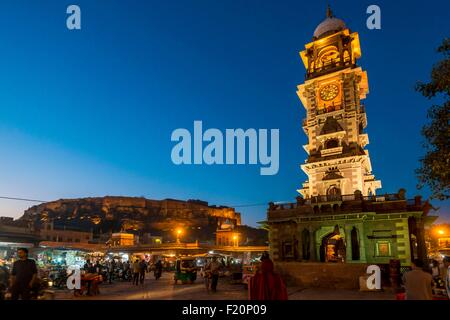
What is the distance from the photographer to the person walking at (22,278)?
26.9 feet

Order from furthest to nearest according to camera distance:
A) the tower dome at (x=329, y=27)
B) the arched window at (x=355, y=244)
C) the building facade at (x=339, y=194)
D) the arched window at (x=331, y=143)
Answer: the tower dome at (x=329, y=27), the arched window at (x=331, y=143), the arched window at (x=355, y=244), the building facade at (x=339, y=194)

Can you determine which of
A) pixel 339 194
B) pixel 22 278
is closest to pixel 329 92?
pixel 339 194

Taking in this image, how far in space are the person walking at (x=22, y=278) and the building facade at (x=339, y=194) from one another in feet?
75.6

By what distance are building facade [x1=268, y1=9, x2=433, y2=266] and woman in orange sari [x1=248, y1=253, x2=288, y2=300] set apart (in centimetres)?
2148

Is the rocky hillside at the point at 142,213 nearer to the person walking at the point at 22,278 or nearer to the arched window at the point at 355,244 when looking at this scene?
the arched window at the point at 355,244

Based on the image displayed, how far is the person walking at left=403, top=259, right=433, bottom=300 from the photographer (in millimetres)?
6883

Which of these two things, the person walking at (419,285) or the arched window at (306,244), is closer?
the person walking at (419,285)

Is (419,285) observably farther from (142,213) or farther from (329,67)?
(142,213)

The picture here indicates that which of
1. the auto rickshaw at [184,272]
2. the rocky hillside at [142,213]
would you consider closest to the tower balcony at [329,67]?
the auto rickshaw at [184,272]

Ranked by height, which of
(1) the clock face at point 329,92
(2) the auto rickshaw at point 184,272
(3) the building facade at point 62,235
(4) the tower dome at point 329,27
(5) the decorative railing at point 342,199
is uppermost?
(4) the tower dome at point 329,27
